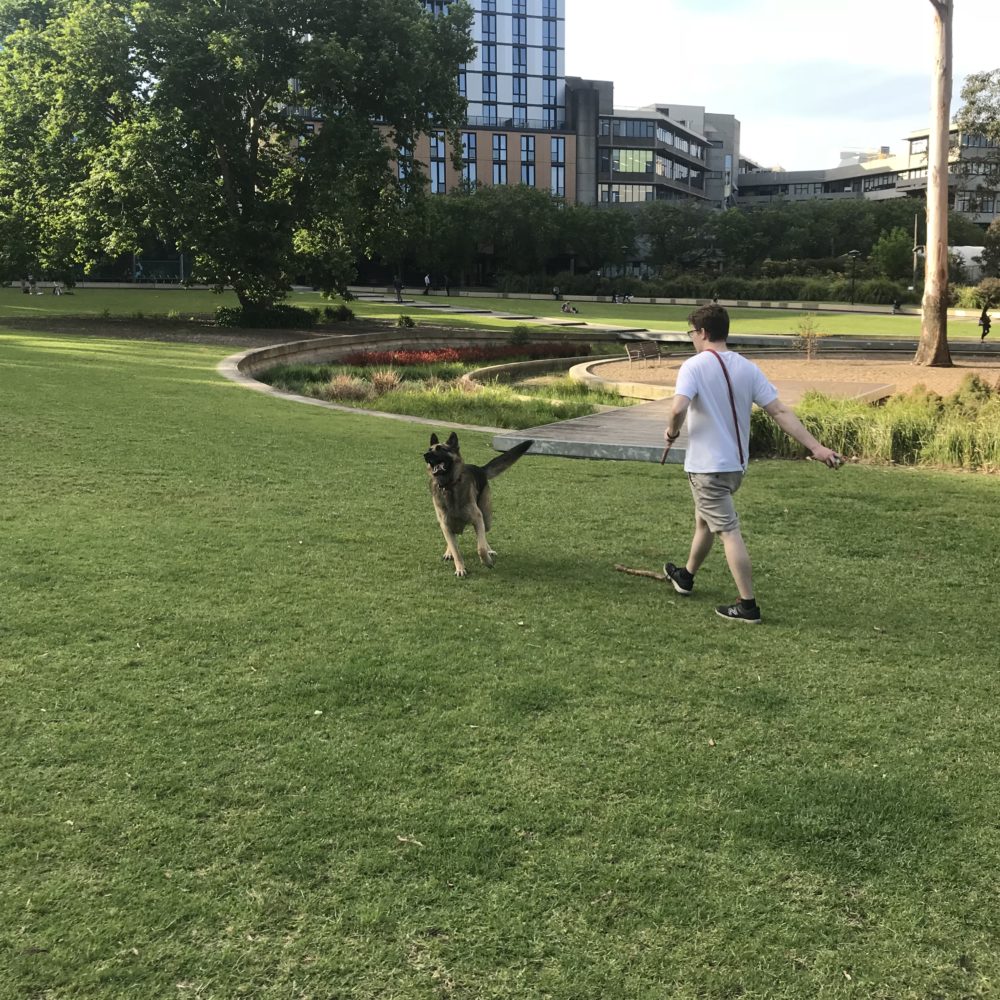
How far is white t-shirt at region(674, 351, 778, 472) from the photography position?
476 cm

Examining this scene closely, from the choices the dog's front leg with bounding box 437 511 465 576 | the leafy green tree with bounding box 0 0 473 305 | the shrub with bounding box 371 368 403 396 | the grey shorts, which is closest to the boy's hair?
the grey shorts

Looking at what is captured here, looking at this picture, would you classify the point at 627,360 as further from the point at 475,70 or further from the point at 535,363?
the point at 475,70

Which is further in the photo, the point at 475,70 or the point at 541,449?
the point at 475,70

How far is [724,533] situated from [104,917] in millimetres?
3514

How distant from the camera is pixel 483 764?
3.38 m

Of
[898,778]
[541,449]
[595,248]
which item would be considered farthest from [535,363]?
[595,248]

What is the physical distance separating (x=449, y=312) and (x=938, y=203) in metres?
27.7

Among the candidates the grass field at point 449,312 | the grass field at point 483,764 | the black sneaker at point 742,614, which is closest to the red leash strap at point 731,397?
the black sneaker at point 742,614

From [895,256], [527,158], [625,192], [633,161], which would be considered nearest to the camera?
[895,256]

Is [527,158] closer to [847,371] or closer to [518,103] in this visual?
[518,103]

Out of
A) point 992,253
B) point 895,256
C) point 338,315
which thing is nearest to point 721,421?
point 338,315

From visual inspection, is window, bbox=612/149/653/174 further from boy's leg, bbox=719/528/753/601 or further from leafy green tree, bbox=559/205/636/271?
boy's leg, bbox=719/528/753/601

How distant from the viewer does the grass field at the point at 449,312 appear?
3575 cm

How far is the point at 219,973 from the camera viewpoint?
234 centimetres
